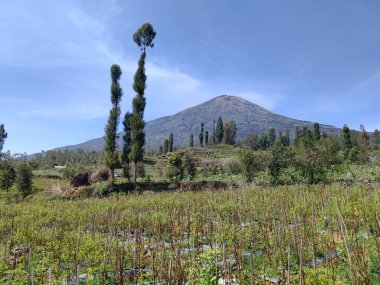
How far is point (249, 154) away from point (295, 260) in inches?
672

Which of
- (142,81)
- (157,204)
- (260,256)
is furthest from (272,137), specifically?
(260,256)

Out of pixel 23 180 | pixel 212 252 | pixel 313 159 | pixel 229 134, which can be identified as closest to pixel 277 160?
pixel 313 159

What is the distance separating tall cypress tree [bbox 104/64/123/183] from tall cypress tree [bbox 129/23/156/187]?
1469 mm

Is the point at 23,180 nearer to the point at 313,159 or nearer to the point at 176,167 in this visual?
the point at 176,167

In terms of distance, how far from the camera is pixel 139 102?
983 inches

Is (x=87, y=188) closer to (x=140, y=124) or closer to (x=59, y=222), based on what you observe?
(x=140, y=124)

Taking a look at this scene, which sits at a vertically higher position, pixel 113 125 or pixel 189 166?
pixel 113 125

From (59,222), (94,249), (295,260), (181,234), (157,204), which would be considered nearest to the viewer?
(295,260)

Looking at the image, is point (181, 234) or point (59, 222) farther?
point (59, 222)

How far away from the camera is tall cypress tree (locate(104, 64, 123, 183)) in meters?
24.8

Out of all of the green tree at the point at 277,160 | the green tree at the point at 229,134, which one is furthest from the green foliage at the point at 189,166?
the green tree at the point at 229,134

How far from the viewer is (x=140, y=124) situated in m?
24.6

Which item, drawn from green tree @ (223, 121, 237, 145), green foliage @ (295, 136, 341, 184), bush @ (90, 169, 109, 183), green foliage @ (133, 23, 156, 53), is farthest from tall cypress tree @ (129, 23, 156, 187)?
green tree @ (223, 121, 237, 145)

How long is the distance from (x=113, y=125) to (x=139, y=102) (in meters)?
2.85
